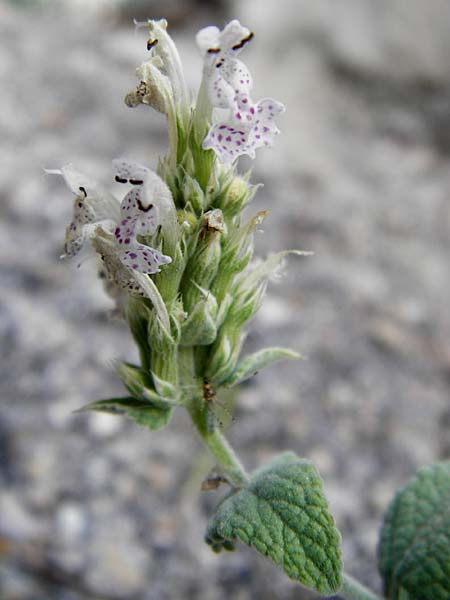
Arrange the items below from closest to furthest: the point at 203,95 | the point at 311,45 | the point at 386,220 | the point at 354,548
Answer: the point at 203,95, the point at 354,548, the point at 386,220, the point at 311,45

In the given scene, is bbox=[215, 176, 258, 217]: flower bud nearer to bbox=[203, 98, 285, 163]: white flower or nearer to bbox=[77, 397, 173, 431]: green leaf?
bbox=[203, 98, 285, 163]: white flower

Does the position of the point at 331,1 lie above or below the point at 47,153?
above

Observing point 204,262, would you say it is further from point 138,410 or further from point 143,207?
point 138,410

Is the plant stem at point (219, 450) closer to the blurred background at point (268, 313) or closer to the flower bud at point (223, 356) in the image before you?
the flower bud at point (223, 356)

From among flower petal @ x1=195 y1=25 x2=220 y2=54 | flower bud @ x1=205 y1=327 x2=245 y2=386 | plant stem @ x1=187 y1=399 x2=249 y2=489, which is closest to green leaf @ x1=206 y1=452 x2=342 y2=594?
plant stem @ x1=187 y1=399 x2=249 y2=489

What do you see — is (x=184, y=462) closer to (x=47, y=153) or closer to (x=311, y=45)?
(x=47, y=153)

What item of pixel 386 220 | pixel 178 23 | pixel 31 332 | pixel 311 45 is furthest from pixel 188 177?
pixel 178 23
